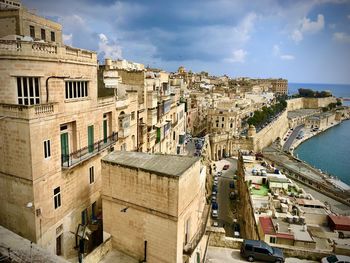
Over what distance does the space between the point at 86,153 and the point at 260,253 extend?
33.8ft

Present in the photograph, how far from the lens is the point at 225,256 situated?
13719 mm

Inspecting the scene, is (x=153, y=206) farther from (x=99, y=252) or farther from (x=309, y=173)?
(x=309, y=173)

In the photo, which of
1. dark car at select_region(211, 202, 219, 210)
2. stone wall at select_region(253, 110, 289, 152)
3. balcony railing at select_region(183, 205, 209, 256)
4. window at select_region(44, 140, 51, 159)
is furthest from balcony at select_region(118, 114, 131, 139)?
stone wall at select_region(253, 110, 289, 152)

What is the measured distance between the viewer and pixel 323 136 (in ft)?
347

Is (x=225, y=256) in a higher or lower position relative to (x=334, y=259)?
lower

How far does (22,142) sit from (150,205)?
5.93 metres

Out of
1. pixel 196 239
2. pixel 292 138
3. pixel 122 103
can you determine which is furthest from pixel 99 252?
pixel 292 138

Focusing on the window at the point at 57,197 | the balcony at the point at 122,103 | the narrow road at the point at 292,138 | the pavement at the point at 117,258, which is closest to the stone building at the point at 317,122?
the narrow road at the point at 292,138

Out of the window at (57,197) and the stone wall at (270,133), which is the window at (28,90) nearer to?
the window at (57,197)

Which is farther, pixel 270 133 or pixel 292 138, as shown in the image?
pixel 292 138

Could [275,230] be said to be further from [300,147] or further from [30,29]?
[300,147]

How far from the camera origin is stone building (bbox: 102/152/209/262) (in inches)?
445

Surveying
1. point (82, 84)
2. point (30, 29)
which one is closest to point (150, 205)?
point (82, 84)

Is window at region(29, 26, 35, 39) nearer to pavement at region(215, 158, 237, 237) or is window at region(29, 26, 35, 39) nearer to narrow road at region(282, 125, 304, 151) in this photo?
pavement at region(215, 158, 237, 237)
